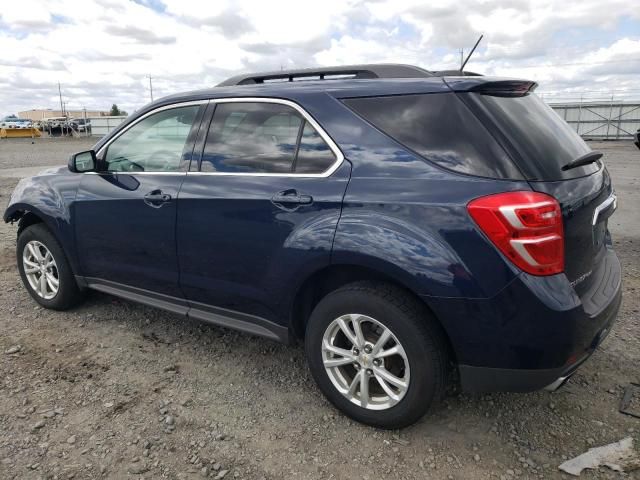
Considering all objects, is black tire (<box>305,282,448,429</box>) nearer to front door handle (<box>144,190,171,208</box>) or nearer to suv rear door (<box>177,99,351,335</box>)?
suv rear door (<box>177,99,351,335</box>)

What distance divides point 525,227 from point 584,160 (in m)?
0.69

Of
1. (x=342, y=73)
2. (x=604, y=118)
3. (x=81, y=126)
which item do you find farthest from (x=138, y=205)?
(x=81, y=126)

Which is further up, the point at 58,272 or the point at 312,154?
the point at 312,154

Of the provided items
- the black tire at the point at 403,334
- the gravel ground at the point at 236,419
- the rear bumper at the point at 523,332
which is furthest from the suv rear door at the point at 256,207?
the rear bumper at the point at 523,332

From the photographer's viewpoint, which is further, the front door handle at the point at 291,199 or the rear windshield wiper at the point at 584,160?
the front door handle at the point at 291,199

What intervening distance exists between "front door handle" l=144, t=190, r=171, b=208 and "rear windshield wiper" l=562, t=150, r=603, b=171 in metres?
2.29

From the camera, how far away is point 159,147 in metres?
3.57

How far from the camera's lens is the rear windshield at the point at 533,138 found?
2.36m

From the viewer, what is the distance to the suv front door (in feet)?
11.1

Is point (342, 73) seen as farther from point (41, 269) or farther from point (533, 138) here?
point (41, 269)

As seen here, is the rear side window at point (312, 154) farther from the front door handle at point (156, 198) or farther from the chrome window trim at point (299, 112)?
the front door handle at point (156, 198)

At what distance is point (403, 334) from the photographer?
251cm

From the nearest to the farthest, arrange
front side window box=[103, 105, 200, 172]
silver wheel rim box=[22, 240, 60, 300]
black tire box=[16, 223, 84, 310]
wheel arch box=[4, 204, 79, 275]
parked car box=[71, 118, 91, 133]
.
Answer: front side window box=[103, 105, 200, 172], wheel arch box=[4, 204, 79, 275], black tire box=[16, 223, 84, 310], silver wheel rim box=[22, 240, 60, 300], parked car box=[71, 118, 91, 133]

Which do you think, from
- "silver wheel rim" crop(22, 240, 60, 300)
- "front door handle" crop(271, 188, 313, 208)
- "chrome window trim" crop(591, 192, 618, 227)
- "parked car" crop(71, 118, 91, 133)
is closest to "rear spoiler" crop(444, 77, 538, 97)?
"chrome window trim" crop(591, 192, 618, 227)
